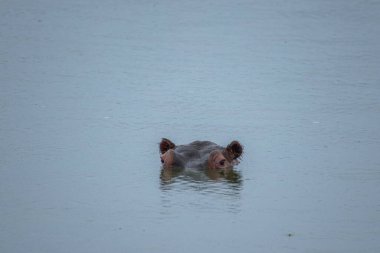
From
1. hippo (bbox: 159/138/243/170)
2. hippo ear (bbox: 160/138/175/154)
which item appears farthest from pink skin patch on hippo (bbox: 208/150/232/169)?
hippo ear (bbox: 160/138/175/154)

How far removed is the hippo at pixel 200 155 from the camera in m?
11.0

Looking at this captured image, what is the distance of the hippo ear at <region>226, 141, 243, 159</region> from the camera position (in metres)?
11.2

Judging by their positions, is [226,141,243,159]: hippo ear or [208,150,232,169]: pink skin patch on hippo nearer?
[208,150,232,169]: pink skin patch on hippo

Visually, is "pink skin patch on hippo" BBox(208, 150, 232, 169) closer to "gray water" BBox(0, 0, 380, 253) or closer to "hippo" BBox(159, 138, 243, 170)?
"hippo" BBox(159, 138, 243, 170)

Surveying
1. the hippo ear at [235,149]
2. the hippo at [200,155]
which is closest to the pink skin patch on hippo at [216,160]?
the hippo at [200,155]

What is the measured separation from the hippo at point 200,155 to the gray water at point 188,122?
0.17m

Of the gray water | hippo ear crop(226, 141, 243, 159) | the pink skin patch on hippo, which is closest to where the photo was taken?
→ the gray water

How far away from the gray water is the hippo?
0.55 feet

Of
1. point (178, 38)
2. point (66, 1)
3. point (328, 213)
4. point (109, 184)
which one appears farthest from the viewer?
point (66, 1)

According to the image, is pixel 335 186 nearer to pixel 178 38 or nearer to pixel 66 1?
pixel 178 38

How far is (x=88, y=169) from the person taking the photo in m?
10.7

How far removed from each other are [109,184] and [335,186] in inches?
101

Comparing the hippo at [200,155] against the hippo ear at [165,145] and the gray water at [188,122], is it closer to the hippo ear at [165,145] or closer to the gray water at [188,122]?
the hippo ear at [165,145]

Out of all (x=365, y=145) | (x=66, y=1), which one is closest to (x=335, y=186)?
(x=365, y=145)
